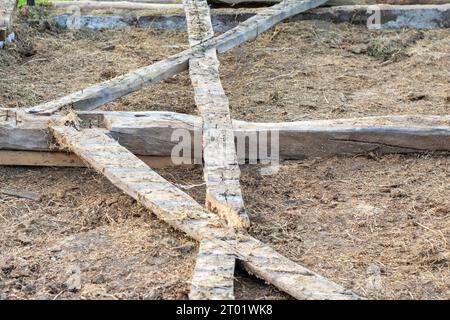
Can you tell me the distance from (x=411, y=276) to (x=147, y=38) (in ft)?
15.0

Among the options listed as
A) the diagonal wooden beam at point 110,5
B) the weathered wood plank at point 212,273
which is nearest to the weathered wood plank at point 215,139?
the weathered wood plank at point 212,273

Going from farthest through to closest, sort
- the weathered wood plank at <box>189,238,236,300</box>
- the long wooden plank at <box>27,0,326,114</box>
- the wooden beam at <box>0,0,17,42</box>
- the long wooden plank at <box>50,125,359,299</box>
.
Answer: the wooden beam at <box>0,0,17,42</box>, the long wooden plank at <box>27,0,326,114</box>, the long wooden plank at <box>50,125,359,299</box>, the weathered wood plank at <box>189,238,236,300</box>

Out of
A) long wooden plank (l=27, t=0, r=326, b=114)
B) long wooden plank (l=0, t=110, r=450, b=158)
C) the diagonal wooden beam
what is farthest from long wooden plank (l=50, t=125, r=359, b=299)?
the diagonal wooden beam

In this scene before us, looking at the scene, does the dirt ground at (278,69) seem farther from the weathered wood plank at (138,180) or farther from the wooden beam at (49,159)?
the weathered wood plank at (138,180)

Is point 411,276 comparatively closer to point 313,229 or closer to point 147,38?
point 313,229

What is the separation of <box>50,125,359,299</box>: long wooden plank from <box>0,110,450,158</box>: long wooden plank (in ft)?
0.47

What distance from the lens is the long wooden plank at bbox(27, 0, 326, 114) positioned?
5.51 metres

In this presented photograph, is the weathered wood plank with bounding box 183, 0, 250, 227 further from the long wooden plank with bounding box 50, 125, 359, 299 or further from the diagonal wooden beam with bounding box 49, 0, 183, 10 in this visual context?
the diagonal wooden beam with bounding box 49, 0, 183, 10

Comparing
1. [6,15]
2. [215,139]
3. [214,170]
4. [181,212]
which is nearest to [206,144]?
[215,139]

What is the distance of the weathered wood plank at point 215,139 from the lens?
4.34 m

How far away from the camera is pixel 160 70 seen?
6055 mm

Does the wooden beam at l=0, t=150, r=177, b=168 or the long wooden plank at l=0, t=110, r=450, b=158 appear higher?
the long wooden plank at l=0, t=110, r=450, b=158

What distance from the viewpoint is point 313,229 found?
4.50m

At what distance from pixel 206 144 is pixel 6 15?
127 inches
